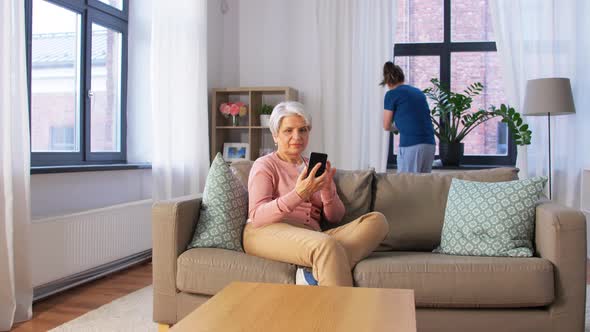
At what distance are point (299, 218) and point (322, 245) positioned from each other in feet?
1.22

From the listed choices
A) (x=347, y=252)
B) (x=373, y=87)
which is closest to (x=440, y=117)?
(x=373, y=87)

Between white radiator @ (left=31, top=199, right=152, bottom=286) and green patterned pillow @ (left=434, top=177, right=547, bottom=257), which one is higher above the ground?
green patterned pillow @ (left=434, top=177, right=547, bottom=257)

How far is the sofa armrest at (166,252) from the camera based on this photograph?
2.27m

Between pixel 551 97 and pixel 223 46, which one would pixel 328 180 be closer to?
pixel 551 97

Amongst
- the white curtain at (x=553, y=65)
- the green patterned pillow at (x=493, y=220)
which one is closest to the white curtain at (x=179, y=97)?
the green patterned pillow at (x=493, y=220)

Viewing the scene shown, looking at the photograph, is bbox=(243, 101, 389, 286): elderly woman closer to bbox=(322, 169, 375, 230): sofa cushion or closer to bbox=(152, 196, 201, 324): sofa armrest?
bbox=(322, 169, 375, 230): sofa cushion

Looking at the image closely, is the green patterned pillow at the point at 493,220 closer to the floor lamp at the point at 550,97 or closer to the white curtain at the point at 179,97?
the floor lamp at the point at 550,97

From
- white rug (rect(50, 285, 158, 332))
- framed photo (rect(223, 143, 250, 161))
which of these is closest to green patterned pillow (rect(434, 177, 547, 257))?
white rug (rect(50, 285, 158, 332))

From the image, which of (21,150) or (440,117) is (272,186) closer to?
(21,150)

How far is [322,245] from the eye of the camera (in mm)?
2016

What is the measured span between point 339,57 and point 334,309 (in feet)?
12.8

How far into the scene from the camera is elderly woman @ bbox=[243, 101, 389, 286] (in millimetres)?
2035

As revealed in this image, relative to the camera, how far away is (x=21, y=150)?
8.71 feet

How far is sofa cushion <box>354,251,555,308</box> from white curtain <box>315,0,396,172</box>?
9.36 ft
